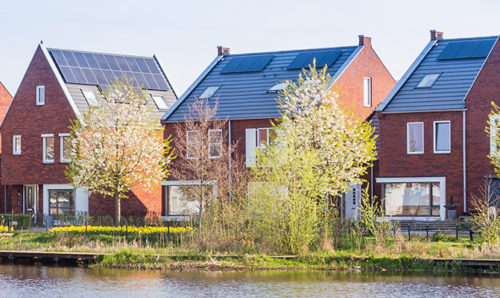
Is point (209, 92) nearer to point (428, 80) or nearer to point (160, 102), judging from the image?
point (160, 102)

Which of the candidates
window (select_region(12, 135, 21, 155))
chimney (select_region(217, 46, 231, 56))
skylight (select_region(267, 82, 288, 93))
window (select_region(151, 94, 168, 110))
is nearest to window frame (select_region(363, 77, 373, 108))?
skylight (select_region(267, 82, 288, 93))

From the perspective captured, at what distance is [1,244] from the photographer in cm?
3247

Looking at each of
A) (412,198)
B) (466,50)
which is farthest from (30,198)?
(466,50)

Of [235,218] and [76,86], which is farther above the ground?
[76,86]

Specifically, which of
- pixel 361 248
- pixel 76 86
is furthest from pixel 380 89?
pixel 361 248

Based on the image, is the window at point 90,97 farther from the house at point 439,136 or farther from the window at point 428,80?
the window at point 428,80

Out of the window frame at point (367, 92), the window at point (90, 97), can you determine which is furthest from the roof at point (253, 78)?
the window at point (90, 97)

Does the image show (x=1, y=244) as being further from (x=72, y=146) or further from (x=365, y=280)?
(x=365, y=280)

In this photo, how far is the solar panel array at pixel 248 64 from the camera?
1777 inches

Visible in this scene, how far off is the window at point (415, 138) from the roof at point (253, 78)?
180 inches

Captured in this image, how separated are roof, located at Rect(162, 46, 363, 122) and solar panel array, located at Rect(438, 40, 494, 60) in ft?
14.6

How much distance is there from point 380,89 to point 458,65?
5.99 meters

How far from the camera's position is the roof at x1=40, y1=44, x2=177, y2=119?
44.8 meters

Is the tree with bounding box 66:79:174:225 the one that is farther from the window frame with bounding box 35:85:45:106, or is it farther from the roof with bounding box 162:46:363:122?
the window frame with bounding box 35:85:45:106
